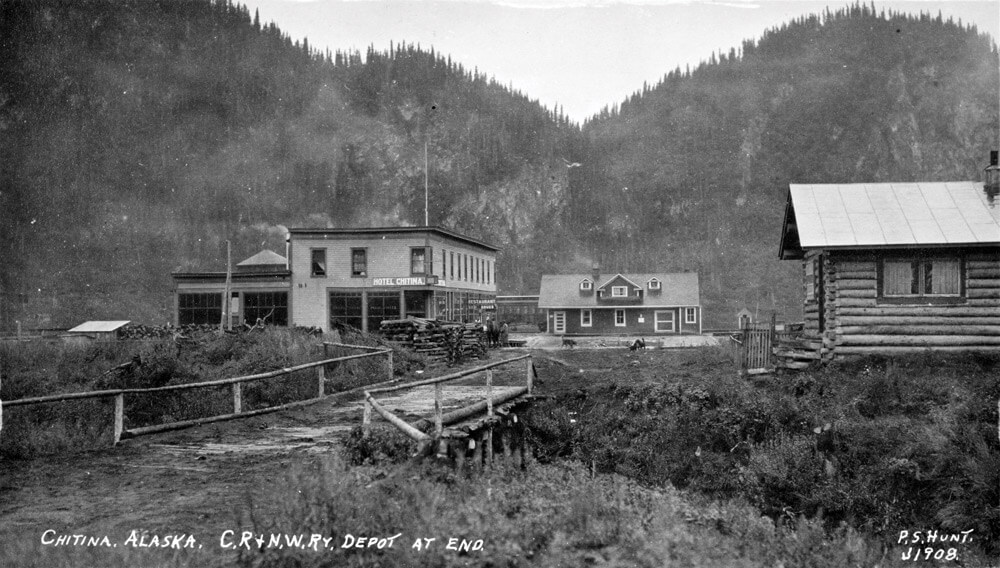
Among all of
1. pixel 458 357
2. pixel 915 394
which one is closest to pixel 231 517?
pixel 915 394

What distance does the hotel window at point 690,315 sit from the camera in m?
57.0

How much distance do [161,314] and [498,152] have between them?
3586 inches

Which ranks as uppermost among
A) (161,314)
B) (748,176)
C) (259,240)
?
(748,176)

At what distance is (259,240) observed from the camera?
13838cm

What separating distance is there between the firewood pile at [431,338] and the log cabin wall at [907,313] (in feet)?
49.2

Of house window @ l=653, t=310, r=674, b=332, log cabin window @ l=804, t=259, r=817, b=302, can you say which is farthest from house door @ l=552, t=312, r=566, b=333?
log cabin window @ l=804, t=259, r=817, b=302

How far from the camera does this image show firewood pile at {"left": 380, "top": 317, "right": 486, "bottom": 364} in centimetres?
2900

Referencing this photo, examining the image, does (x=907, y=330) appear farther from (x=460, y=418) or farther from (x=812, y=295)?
(x=460, y=418)

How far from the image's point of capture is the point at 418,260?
39.8m

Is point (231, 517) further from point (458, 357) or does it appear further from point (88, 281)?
point (88, 281)

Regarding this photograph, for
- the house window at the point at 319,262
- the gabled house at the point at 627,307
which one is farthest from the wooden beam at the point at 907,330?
the gabled house at the point at 627,307

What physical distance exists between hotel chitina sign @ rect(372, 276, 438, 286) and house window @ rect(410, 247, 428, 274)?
52 cm

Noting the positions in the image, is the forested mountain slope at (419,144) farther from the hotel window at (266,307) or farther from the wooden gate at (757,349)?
the wooden gate at (757,349)

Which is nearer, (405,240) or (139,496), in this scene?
(139,496)
